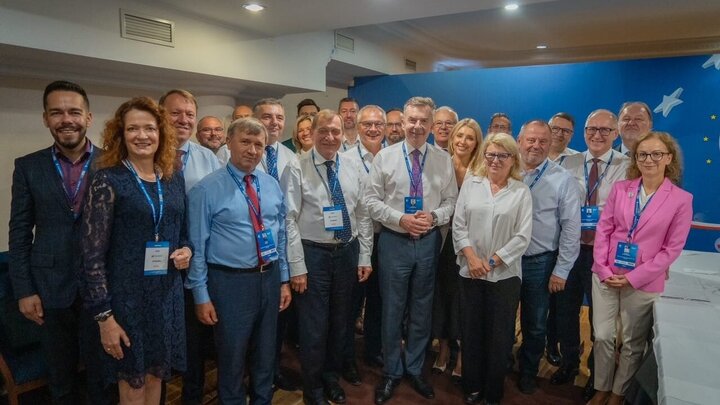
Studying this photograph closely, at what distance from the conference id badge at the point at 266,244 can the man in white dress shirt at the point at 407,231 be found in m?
0.69

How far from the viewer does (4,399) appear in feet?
7.69

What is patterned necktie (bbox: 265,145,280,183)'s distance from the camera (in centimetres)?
267

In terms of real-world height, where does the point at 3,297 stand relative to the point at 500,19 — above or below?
below

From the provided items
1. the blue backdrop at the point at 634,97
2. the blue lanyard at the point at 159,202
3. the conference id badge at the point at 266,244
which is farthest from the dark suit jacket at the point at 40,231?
the blue backdrop at the point at 634,97

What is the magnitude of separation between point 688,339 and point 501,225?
3.08 feet

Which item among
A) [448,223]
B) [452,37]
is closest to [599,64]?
[452,37]

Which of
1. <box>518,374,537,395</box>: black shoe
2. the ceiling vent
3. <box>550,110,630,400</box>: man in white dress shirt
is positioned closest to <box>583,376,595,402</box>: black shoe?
<box>550,110,630,400</box>: man in white dress shirt

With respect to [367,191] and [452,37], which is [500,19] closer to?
[452,37]

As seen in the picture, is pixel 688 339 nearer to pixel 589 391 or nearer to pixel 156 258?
pixel 589 391

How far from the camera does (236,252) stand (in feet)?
6.44

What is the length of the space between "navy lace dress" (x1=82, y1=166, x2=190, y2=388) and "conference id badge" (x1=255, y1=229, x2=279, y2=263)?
36 centimetres

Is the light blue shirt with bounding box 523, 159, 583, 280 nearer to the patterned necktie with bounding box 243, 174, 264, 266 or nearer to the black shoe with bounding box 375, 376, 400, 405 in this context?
the black shoe with bounding box 375, 376, 400, 405

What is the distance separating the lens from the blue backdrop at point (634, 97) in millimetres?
4320

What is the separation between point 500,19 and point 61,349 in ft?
18.3
